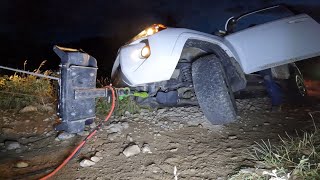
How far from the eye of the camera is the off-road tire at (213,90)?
2951 millimetres

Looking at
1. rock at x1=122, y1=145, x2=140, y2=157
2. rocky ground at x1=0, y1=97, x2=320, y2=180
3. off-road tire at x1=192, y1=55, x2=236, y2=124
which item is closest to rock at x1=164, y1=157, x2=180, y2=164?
rocky ground at x1=0, y1=97, x2=320, y2=180

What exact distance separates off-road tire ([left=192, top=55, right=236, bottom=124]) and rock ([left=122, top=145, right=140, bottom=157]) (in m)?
0.95

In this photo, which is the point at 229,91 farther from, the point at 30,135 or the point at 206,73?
the point at 30,135

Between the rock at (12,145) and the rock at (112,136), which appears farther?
the rock at (112,136)

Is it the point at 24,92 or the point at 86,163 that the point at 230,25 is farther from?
the point at 24,92

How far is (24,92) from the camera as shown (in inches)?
166

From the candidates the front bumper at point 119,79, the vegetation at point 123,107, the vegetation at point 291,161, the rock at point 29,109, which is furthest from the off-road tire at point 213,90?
the rock at point 29,109

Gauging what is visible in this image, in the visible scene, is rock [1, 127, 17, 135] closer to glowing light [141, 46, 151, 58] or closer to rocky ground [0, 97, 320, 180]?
rocky ground [0, 97, 320, 180]

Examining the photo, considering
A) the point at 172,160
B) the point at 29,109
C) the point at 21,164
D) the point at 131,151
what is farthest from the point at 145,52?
the point at 29,109

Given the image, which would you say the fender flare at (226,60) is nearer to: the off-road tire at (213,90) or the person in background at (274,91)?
the off-road tire at (213,90)

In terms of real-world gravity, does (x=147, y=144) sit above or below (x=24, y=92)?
below

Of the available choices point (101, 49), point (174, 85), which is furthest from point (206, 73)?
point (101, 49)

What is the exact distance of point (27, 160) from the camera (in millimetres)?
2445

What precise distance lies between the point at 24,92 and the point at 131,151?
256 cm
